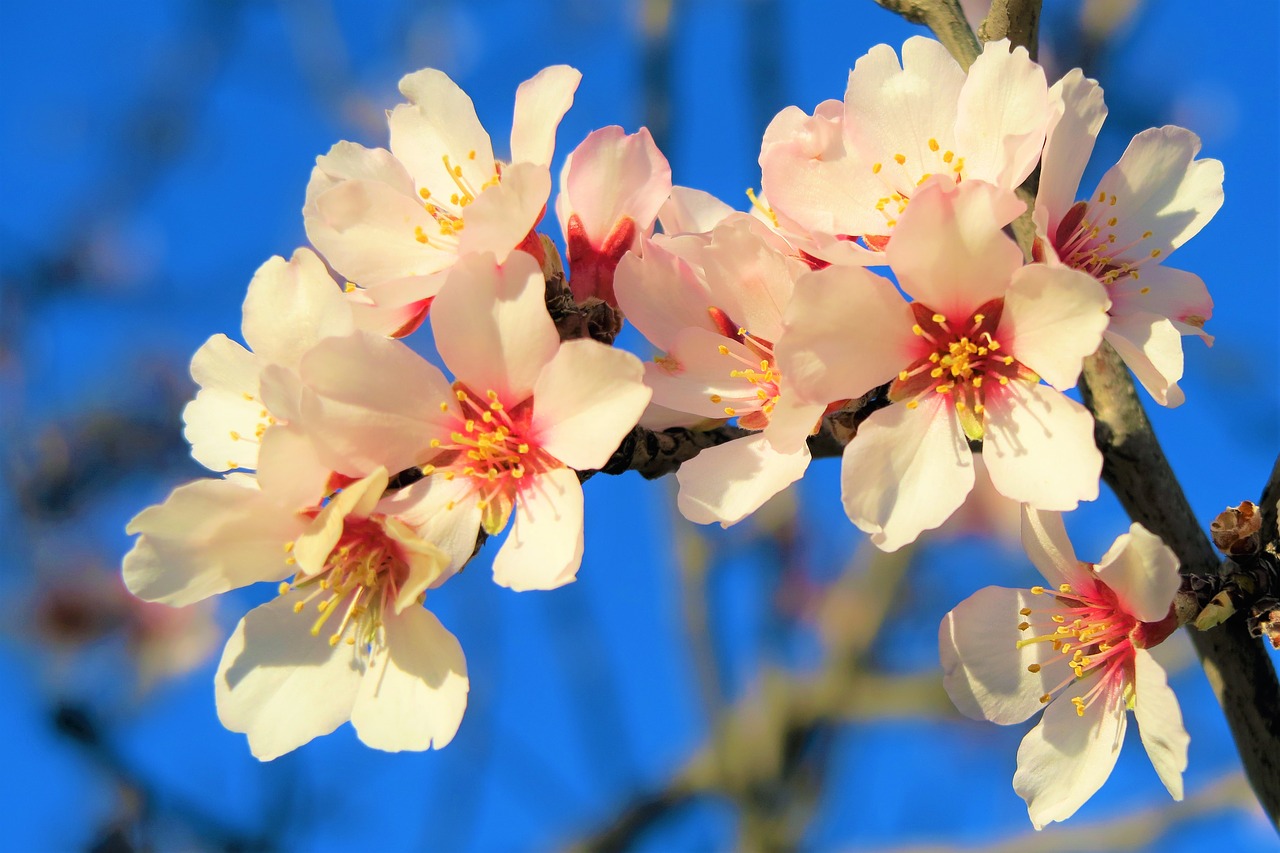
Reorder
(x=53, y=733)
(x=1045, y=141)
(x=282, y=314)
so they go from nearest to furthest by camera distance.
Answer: (x=1045, y=141) < (x=282, y=314) < (x=53, y=733)

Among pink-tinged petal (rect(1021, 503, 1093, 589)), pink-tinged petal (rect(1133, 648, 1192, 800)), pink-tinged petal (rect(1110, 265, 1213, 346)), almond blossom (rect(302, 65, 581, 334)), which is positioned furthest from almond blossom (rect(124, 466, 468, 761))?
pink-tinged petal (rect(1110, 265, 1213, 346))

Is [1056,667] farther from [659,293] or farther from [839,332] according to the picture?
[659,293]

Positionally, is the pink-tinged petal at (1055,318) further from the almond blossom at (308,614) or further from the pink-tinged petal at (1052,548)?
the almond blossom at (308,614)

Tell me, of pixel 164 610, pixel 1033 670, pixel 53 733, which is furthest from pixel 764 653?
pixel 164 610

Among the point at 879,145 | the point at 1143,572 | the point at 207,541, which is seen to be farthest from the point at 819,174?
the point at 207,541

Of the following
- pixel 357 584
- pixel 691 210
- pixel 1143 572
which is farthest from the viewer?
pixel 691 210

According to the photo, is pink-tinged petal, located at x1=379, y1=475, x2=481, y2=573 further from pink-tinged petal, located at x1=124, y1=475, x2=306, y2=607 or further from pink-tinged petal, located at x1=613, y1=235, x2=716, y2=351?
pink-tinged petal, located at x1=613, y1=235, x2=716, y2=351

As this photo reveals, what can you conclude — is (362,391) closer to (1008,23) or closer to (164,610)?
(1008,23)

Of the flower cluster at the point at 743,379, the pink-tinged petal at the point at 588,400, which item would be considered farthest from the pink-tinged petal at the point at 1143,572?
the pink-tinged petal at the point at 588,400

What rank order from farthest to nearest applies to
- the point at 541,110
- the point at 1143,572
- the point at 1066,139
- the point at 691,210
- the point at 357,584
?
the point at 691,210
the point at 541,110
the point at 357,584
the point at 1066,139
the point at 1143,572
